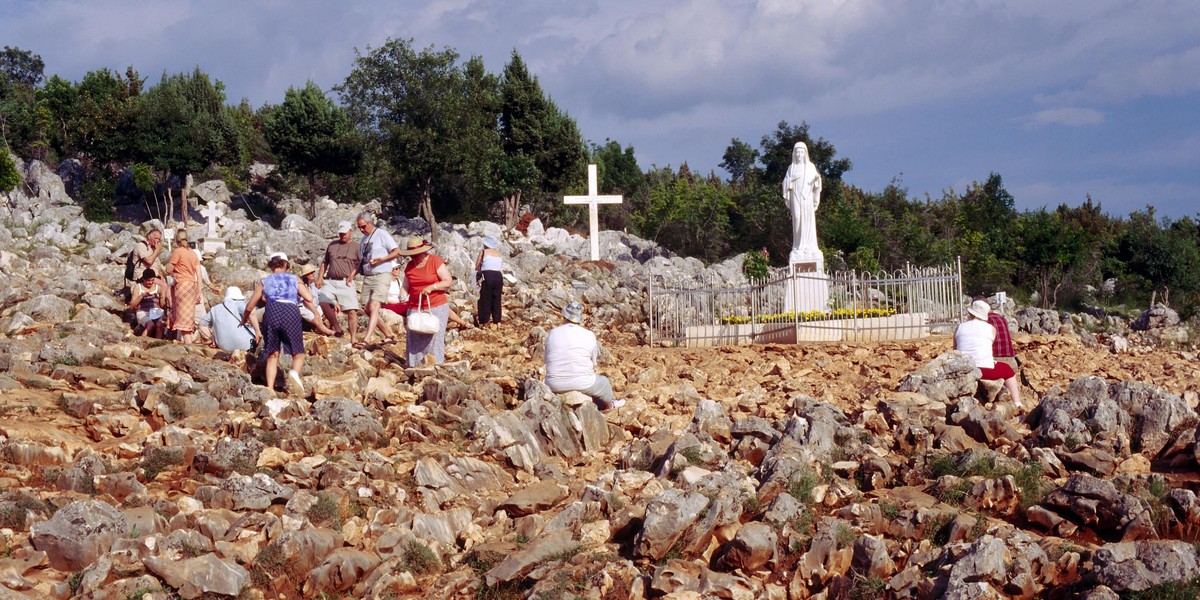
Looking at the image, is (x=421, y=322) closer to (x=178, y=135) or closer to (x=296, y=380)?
(x=296, y=380)

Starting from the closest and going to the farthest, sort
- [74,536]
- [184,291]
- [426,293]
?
1. [74,536]
2. [426,293]
3. [184,291]

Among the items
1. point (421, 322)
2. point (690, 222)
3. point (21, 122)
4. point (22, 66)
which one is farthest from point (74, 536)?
point (22, 66)

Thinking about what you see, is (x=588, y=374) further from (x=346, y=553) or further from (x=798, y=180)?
(x=798, y=180)

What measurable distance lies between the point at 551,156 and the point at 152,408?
32.3 meters

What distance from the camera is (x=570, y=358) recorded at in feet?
34.5

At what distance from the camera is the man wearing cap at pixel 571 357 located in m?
10.5

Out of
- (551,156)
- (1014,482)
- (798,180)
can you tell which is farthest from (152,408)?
(551,156)

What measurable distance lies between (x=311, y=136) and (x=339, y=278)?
27.5m

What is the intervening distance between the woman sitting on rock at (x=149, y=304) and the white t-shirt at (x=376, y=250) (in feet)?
8.98

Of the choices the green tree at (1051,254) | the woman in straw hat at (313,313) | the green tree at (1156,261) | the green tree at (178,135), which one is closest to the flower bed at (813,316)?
the woman in straw hat at (313,313)

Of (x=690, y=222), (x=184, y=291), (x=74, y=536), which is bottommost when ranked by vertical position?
(x=74, y=536)

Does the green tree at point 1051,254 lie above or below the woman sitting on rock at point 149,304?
above

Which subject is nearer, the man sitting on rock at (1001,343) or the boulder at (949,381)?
the boulder at (949,381)

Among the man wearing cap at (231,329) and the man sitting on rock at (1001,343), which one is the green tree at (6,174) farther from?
the man sitting on rock at (1001,343)
